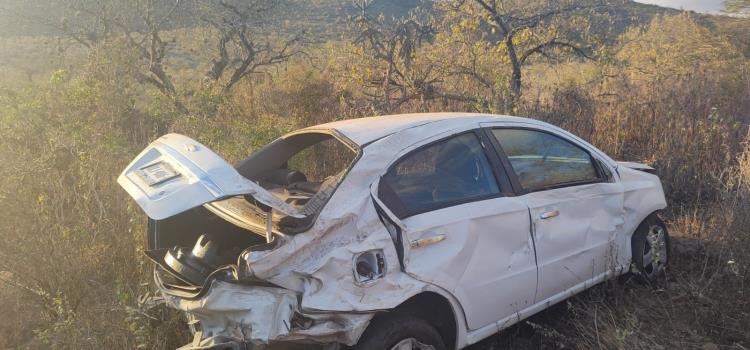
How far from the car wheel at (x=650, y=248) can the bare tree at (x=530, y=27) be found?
5.20 m

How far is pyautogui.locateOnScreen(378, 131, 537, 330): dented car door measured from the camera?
2957mm

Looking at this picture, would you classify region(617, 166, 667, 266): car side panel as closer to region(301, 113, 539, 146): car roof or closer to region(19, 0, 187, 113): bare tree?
region(301, 113, 539, 146): car roof

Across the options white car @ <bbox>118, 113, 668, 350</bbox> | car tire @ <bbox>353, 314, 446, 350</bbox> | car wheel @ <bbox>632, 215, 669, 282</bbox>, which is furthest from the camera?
car wheel @ <bbox>632, 215, 669, 282</bbox>

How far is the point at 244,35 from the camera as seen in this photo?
14.6 metres

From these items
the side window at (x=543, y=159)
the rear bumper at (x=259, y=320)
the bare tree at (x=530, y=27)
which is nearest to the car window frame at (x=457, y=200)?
the side window at (x=543, y=159)

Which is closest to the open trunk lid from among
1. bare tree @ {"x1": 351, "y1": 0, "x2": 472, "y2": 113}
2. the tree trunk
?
bare tree @ {"x1": 351, "y1": 0, "x2": 472, "y2": 113}

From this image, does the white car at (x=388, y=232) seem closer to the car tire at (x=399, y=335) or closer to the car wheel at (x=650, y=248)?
the car tire at (x=399, y=335)

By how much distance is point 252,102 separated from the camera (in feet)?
33.7

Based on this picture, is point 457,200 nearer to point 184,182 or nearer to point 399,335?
point 399,335

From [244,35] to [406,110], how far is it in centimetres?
700

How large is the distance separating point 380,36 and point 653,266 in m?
7.71

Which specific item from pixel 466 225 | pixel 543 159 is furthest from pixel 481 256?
pixel 543 159

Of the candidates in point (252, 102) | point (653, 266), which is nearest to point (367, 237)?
point (653, 266)

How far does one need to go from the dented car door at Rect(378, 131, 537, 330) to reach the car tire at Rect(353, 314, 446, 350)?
241 mm
